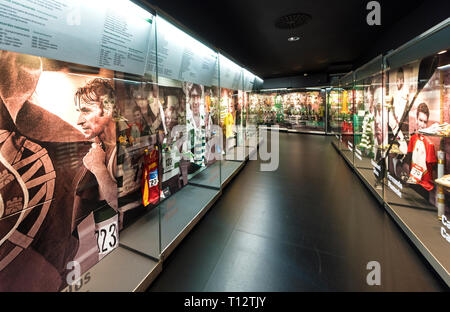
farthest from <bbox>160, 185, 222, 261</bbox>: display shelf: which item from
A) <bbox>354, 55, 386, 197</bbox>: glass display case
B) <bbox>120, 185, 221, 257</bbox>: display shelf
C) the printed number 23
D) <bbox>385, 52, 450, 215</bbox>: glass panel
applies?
<bbox>354, 55, 386, 197</bbox>: glass display case

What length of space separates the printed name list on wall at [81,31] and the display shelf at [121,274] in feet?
5.25

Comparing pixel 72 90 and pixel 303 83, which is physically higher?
pixel 303 83

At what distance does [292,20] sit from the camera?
12.2ft

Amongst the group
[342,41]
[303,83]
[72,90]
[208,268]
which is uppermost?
[303,83]

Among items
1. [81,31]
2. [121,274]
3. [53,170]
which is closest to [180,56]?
[81,31]

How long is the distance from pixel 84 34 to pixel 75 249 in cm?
163

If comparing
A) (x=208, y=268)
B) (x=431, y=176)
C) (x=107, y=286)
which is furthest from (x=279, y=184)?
(x=107, y=286)

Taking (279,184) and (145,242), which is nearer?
(145,242)

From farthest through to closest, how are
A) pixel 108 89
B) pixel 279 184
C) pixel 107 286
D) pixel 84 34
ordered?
pixel 279 184
pixel 108 89
pixel 107 286
pixel 84 34

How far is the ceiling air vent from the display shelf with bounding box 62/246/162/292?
428cm

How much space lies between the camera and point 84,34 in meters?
1.25

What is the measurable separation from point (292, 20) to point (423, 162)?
315 cm

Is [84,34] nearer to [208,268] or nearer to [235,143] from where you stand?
[208,268]

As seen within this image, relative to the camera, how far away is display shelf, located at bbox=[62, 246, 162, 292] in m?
1.51
